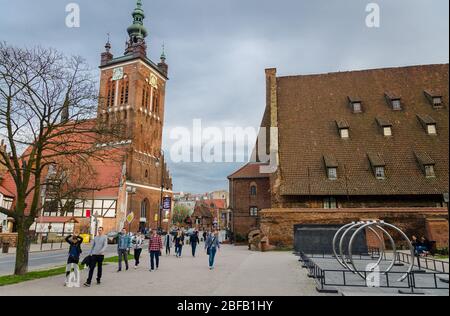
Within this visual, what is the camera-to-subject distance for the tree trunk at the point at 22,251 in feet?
38.8

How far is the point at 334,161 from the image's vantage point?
24.9 meters

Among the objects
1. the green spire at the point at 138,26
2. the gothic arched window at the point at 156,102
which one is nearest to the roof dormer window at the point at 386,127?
the gothic arched window at the point at 156,102

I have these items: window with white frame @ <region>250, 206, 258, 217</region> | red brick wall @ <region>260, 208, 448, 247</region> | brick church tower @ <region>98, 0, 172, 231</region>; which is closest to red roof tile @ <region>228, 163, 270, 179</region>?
window with white frame @ <region>250, 206, 258, 217</region>

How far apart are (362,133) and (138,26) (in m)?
51.9

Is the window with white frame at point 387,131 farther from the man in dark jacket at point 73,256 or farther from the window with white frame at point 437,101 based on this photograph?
the man in dark jacket at point 73,256

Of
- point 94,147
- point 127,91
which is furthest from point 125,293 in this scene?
point 127,91

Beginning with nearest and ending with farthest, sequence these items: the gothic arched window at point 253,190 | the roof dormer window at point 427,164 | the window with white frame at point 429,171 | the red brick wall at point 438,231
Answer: the red brick wall at point 438,231
the window with white frame at point 429,171
the roof dormer window at point 427,164
the gothic arched window at point 253,190

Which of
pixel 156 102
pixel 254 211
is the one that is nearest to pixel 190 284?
pixel 254 211

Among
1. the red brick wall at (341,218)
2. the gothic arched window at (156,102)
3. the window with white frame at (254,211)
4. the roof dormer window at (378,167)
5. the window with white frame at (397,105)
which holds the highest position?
the gothic arched window at (156,102)

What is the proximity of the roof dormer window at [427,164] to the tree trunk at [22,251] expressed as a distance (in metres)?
25.2

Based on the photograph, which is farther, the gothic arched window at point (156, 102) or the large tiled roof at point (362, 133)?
the gothic arched window at point (156, 102)
